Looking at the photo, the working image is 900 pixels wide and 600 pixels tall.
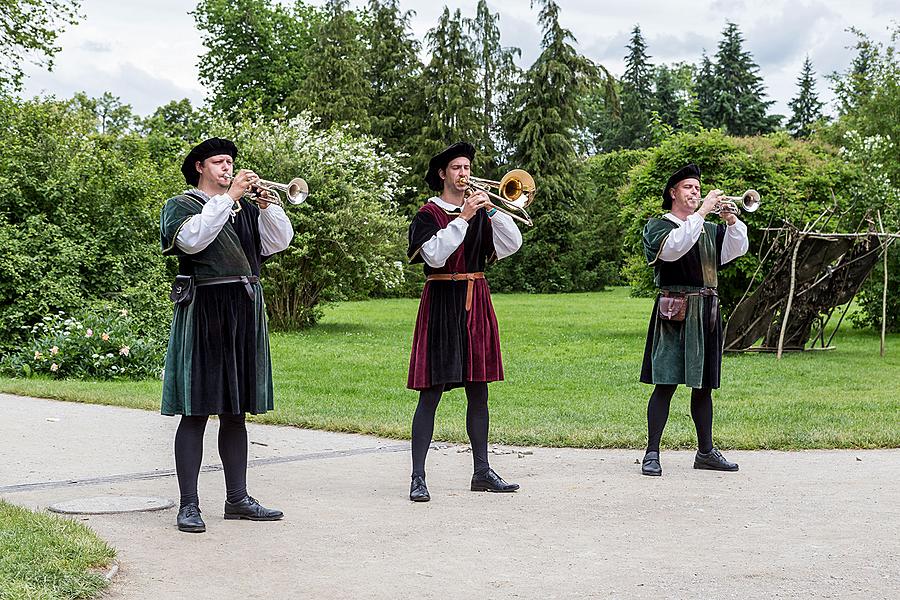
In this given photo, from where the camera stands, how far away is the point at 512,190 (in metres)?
Answer: 6.73

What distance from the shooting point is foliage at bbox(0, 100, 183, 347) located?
1426 cm

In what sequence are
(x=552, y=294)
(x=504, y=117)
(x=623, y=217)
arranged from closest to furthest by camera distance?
(x=623, y=217) → (x=552, y=294) → (x=504, y=117)

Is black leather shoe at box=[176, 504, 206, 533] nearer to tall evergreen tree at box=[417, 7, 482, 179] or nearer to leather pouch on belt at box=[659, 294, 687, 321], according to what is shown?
leather pouch on belt at box=[659, 294, 687, 321]

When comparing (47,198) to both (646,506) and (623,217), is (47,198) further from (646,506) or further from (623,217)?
(646,506)

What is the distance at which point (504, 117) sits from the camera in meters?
48.2

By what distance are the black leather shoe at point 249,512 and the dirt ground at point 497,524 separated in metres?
0.06

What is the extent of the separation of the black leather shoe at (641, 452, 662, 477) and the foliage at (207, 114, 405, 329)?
14.3 metres

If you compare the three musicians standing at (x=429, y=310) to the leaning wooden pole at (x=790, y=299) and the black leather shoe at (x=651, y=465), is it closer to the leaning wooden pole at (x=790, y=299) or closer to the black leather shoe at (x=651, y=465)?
the black leather shoe at (x=651, y=465)

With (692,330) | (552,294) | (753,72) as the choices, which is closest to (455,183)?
(692,330)

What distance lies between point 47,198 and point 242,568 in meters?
11.5

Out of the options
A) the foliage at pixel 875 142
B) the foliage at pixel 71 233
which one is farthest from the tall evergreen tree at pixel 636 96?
the foliage at pixel 71 233

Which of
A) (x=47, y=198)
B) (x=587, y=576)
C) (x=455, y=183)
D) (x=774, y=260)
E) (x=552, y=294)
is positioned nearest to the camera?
(x=587, y=576)

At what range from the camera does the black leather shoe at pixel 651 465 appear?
7.10 metres

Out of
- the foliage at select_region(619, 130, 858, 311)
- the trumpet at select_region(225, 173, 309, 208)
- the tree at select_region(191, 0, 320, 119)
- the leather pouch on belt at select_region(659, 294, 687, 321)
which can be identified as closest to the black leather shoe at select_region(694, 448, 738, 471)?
the leather pouch on belt at select_region(659, 294, 687, 321)
